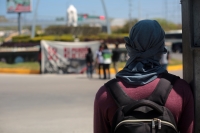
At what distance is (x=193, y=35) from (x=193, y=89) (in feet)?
1.06

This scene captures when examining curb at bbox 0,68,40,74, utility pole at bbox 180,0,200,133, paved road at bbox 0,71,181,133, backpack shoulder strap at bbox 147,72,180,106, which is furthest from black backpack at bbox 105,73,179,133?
curb at bbox 0,68,40,74

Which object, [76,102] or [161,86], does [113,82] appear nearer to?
[161,86]

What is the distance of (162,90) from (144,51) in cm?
23

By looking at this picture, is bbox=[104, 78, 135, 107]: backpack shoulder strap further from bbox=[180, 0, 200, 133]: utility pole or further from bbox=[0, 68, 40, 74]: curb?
bbox=[0, 68, 40, 74]: curb

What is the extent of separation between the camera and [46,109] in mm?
9539

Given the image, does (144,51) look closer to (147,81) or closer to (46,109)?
(147,81)

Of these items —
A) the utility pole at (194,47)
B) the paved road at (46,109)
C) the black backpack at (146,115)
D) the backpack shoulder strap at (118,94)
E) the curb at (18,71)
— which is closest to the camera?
the black backpack at (146,115)

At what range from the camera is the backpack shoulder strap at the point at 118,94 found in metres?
2.12

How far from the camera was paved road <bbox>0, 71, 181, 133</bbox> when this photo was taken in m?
7.52

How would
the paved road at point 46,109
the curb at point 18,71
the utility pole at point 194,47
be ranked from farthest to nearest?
1. the curb at point 18,71
2. the paved road at point 46,109
3. the utility pole at point 194,47

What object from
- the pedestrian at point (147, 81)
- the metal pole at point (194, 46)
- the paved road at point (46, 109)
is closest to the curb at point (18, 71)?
the paved road at point (46, 109)

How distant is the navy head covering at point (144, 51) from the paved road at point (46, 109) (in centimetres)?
498

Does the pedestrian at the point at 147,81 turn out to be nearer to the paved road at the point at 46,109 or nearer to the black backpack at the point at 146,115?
the black backpack at the point at 146,115

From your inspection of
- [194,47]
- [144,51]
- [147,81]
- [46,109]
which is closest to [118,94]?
[147,81]
